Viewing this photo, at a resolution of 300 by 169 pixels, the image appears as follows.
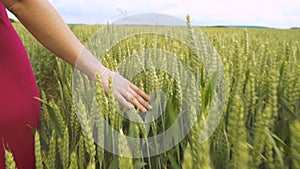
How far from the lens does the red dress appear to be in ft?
2.59

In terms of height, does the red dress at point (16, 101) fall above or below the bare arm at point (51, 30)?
below

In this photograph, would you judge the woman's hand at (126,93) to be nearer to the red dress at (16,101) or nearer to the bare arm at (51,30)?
the bare arm at (51,30)

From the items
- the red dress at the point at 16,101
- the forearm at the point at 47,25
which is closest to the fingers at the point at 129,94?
the forearm at the point at 47,25

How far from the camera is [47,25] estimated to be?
0.80 m

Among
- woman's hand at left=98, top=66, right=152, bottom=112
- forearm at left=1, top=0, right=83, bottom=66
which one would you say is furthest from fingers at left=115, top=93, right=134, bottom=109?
forearm at left=1, top=0, right=83, bottom=66

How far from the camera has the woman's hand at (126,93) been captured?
701mm

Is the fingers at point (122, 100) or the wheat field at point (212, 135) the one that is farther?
the fingers at point (122, 100)

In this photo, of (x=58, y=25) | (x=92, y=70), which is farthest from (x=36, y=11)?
(x=92, y=70)

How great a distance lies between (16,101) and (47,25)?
19 centimetres

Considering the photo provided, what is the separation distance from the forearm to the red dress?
0.24 feet

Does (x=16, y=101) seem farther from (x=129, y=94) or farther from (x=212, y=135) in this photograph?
(x=212, y=135)

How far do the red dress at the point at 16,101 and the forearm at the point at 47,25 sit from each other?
Result: 0.07 meters

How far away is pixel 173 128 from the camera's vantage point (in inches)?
21.7

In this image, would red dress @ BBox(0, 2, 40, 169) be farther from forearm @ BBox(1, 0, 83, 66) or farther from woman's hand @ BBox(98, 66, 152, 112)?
woman's hand @ BBox(98, 66, 152, 112)
